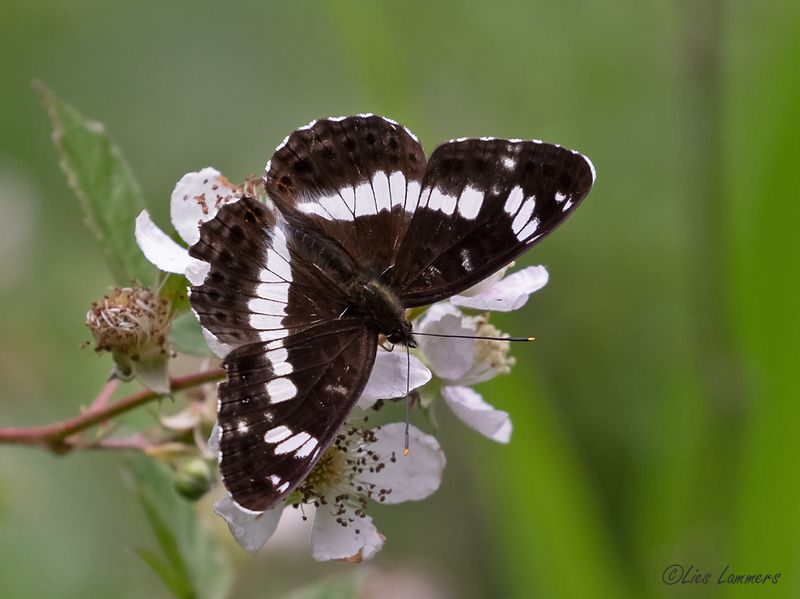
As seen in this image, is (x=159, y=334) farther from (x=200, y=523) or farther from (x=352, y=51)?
(x=352, y=51)

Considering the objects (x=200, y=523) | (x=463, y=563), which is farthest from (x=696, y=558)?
(x=200, y=523)

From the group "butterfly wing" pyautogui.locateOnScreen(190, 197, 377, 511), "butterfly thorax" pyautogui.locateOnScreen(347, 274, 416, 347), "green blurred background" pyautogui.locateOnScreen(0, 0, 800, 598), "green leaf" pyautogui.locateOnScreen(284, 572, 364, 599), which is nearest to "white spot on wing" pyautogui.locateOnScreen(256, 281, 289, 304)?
"butterfly wing" pyautogui.locateOnScreen(190, 197, 377, 511)

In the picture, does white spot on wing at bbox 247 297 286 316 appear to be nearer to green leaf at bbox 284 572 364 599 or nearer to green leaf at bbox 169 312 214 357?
green leaf at bbox 169 312 214 357

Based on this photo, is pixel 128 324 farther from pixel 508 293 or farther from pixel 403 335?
pixel 508 293

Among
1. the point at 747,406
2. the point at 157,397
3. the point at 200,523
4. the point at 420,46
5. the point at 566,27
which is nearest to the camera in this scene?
the point at 157,397

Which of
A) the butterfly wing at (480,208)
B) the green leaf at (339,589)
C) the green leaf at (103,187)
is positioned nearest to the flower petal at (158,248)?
the green leaf at (103,187)

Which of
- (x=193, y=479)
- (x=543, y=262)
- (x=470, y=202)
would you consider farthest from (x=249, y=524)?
(x=543, y=262)

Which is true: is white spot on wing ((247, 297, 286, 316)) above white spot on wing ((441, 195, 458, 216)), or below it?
below
